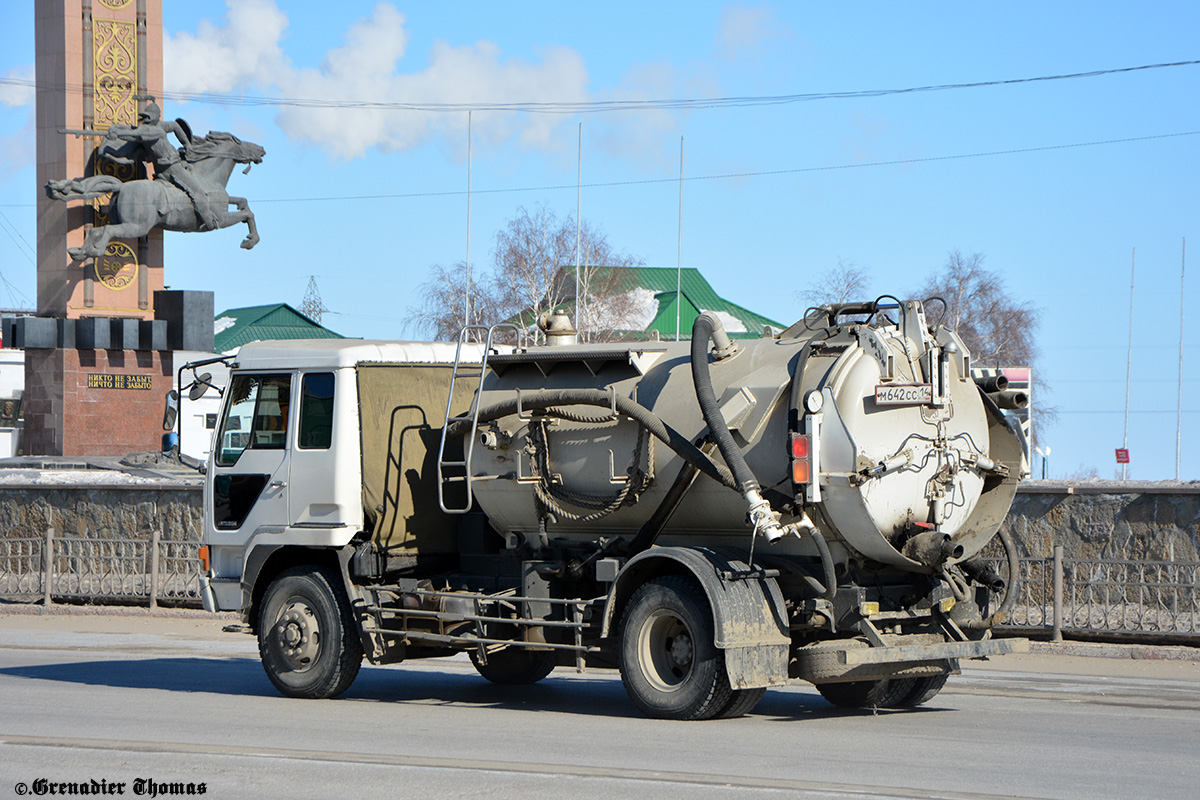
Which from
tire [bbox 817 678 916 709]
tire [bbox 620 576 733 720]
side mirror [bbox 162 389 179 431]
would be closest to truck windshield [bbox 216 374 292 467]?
side mirror [bbox 162 389 179 431]

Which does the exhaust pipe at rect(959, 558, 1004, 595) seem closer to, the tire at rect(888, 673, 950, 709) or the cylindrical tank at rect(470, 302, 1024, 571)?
the cylindrical tank at rect(470, 302, 1024, 571)

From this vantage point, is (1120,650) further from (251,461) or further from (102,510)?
(102,510)

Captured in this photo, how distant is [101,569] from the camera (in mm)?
22625

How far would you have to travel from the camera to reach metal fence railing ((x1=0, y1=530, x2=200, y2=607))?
21.7m

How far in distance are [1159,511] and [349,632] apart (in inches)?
403

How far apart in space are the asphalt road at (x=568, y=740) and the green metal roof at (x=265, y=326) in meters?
63.2

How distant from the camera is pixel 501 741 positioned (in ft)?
30.7

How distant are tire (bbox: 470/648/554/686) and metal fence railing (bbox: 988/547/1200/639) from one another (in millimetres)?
5653

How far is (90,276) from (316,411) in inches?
1128

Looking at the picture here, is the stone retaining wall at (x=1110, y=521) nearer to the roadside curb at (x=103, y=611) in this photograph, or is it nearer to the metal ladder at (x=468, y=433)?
the metal ladder at (x=468, y=433)

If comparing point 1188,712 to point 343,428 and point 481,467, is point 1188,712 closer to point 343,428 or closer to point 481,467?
point 481,467

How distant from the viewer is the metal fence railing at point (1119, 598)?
15.9m

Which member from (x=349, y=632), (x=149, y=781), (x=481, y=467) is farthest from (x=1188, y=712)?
(x=149, y=781)
